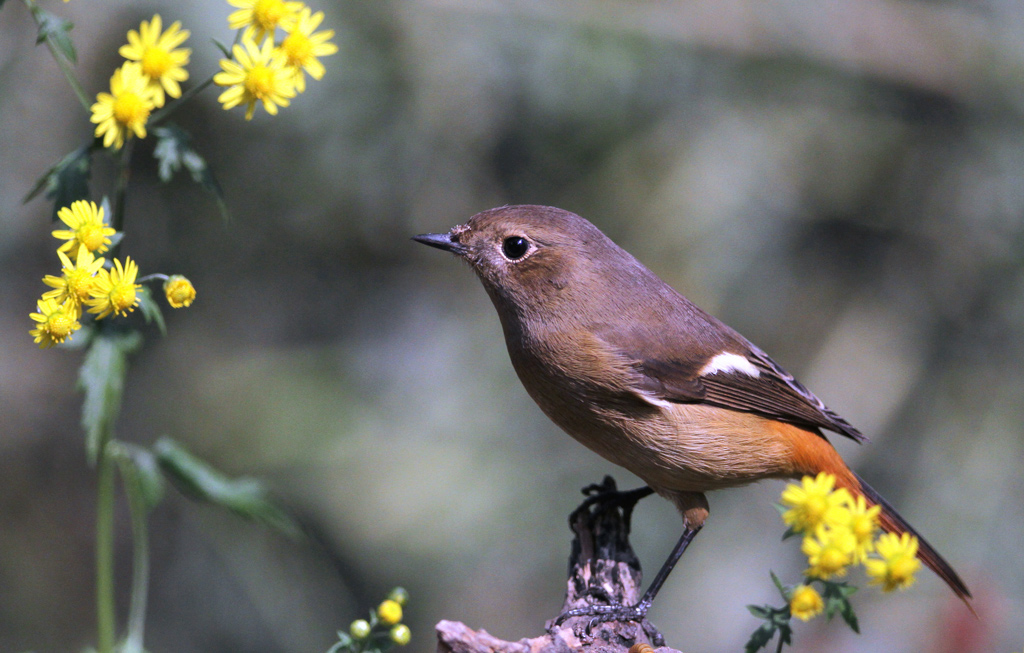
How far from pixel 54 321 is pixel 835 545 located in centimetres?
162

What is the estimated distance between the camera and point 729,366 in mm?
3490

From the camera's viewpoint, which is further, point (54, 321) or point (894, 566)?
point (54, 321)

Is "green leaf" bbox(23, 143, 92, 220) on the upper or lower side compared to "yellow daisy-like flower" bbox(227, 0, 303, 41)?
lower

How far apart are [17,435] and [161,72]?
4139 millimetres

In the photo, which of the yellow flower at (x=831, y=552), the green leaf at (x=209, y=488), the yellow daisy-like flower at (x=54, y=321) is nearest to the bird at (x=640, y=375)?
the green leaf at (x=209, y=488)

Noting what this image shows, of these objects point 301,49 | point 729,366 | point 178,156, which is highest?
point 729,366

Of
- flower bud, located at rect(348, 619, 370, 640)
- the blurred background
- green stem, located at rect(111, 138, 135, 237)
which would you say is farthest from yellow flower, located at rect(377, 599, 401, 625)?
the blurred background

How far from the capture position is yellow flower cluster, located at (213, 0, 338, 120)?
209 centimetres

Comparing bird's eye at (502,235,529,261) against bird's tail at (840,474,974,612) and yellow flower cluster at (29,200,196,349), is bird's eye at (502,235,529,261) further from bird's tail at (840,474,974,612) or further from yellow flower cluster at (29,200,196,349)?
yellow flower cluster at (29,200,196,349)

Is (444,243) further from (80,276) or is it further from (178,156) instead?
(80,276)

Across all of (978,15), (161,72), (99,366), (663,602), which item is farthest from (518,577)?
(978,15)

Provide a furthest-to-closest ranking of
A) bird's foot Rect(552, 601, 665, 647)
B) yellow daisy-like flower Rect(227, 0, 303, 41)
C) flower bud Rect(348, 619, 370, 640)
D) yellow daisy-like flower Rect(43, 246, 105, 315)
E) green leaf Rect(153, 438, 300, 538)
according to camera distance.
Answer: bird's foot Rect(552, 601, 665, 647) < green leaf Rect(153, 438, 300, 538) < yellow daisy-like flower Rect(227, 0, 303, 41) < yellow daisy-like flower Rect(43, 246, 105, 315) < flower bud Rect(348, 619, 370, 640)

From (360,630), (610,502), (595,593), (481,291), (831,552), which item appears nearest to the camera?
(831,552)

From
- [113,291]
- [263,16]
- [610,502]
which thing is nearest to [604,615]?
[610,502]
